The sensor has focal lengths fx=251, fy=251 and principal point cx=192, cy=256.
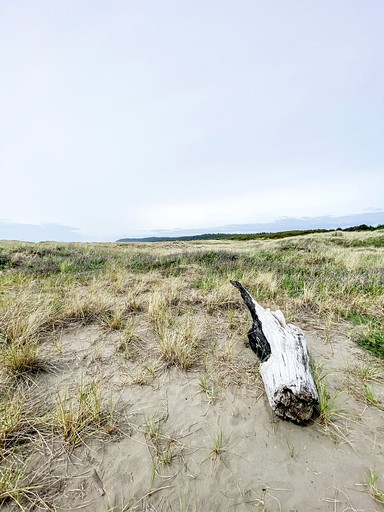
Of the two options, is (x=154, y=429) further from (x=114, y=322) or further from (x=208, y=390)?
(x=114, y=322)

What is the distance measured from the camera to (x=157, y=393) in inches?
113

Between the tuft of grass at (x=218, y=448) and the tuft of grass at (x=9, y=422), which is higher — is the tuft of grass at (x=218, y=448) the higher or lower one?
the lower one

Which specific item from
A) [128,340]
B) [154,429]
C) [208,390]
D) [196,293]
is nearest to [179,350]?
[208,390]

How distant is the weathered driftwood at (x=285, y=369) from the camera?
8.11 ft

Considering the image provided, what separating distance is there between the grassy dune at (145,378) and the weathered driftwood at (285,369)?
5.5 inches

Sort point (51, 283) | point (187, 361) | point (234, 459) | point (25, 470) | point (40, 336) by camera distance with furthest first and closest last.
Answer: point (51, 283) < point (40, 336) < point (187, 361) < point (234, 459) < point (25, 470)

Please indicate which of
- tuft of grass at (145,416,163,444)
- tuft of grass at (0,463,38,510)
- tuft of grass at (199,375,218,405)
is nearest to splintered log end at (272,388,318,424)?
tuft of grass at (199,375,218,405)

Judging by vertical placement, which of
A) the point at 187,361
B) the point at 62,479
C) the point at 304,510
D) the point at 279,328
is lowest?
the point at 304,510

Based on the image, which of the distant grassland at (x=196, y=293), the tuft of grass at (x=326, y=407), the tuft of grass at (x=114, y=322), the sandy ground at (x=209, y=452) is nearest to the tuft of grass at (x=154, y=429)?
the sandy ground at (x=209, y=452)

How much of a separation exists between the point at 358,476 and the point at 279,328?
1691 millimetres

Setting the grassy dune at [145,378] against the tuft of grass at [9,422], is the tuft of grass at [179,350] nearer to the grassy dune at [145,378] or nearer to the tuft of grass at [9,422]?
the grassy dune at [145,378]

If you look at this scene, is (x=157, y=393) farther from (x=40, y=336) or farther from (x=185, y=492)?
(x=40, y=336)

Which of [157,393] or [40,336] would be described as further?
[40,336]

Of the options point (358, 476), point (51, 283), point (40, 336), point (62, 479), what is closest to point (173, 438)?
point (62, 479)
